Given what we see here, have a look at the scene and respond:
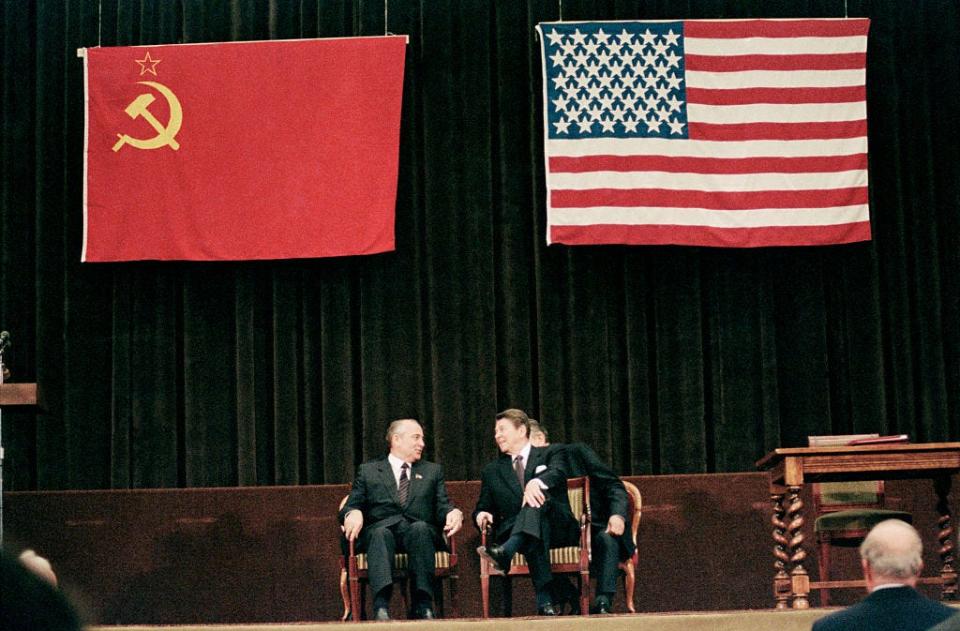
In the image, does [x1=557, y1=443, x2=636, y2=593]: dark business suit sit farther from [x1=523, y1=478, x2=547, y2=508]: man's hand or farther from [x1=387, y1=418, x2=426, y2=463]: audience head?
[x1=387, y1=418, x2=426, y2=463]: audience head

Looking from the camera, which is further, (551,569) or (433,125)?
(433,125)

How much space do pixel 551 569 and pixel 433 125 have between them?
127 inches

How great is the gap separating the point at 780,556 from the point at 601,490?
97cm

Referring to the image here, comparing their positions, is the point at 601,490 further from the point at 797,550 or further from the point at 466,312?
the point at 466,312

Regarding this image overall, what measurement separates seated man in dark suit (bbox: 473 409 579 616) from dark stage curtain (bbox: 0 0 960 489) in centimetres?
134

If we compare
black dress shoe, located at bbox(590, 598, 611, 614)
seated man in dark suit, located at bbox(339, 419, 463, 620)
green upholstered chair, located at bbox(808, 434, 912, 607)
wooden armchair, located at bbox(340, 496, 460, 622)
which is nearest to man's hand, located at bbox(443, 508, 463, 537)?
seated man in dark suit, located at bbox(339, 419, 463, 620)

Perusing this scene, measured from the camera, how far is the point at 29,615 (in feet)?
2.21

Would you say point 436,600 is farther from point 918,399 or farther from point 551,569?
point 918,399

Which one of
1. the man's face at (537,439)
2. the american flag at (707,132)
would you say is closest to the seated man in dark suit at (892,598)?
the man's face at (537,439)

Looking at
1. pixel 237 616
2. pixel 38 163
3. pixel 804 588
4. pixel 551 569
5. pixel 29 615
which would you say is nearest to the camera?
pixel 29 615

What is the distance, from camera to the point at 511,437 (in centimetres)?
676

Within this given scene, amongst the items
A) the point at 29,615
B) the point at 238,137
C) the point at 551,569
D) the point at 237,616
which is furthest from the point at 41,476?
the point at 29,615

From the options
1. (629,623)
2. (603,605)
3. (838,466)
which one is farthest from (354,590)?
(838,466)

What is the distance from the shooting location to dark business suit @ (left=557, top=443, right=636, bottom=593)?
6435mm
